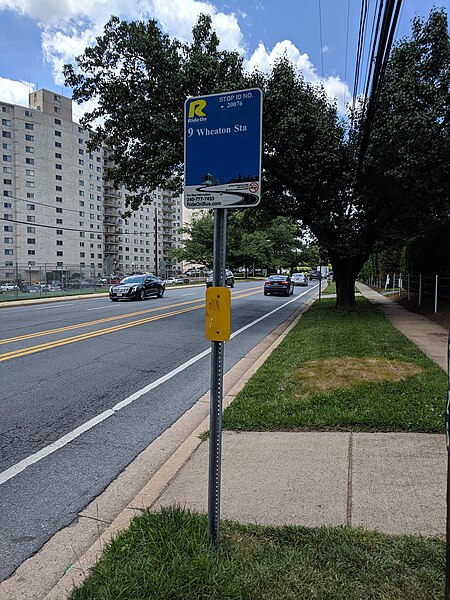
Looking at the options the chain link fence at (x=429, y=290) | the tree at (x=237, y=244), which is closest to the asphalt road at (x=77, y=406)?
the chain link fence at (x=429, y=290)

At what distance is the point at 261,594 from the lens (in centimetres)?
228

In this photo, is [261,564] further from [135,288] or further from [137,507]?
[135,288]

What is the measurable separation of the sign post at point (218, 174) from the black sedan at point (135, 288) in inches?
A: 910

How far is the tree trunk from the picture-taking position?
56.0ft

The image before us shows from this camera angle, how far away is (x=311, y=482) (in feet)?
11.9

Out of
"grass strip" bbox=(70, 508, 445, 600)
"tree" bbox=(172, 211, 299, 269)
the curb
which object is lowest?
the curb

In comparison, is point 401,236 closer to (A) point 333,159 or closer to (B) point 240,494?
(A) point 333,159

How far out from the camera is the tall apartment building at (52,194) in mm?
80062

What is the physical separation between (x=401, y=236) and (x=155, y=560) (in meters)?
14.9

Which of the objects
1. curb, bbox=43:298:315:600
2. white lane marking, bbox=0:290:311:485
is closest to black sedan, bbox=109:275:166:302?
white lane marking, bbox=0:290:311:485

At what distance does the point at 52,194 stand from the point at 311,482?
301 feet

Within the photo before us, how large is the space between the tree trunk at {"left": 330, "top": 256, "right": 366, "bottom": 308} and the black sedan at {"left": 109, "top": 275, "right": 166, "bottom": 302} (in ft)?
41.3

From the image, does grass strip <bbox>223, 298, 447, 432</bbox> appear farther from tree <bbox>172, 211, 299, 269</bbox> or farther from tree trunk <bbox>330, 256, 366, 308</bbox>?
tree <bbox>172, 211, 299, 269</bbox>

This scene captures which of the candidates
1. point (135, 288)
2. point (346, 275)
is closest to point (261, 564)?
point (346, 275)
